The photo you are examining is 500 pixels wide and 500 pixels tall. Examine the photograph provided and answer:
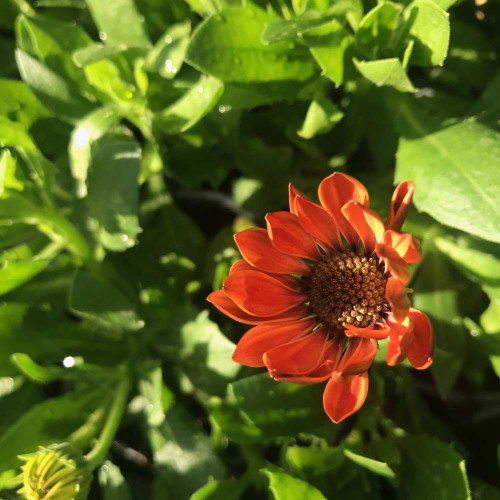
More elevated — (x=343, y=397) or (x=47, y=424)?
(x=343, y=397)

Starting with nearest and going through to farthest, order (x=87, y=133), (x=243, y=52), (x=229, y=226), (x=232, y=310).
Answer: (x=232, y=310), (x=243, y=52), (x=87, y=133), (x=229, y=226)

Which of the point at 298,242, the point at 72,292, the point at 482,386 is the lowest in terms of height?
the point at 482,386

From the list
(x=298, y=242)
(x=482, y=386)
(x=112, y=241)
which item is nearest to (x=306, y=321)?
(x=298, y=242)

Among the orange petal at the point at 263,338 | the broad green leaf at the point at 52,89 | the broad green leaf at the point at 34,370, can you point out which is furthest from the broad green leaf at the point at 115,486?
the broad green leaf at the point at 52,89

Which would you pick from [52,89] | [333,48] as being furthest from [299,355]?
[52,89]

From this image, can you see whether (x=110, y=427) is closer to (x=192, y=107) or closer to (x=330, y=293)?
(x=330, y=293)

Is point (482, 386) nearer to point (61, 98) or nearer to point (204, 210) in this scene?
point (204, 210)
